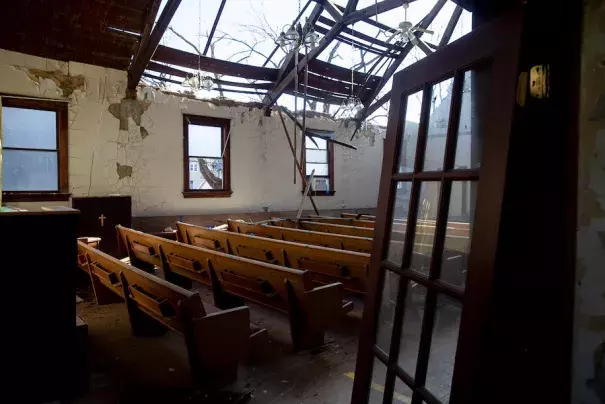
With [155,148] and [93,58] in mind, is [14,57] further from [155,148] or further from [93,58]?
[155,148]

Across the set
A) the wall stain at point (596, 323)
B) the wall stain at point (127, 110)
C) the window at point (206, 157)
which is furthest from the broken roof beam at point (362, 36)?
the wall stain at point (596, 323)

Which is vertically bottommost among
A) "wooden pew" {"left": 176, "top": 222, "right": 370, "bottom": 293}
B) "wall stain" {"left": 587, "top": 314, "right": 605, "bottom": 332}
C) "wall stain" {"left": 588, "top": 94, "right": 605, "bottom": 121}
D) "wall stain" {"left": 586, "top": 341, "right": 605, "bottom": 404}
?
"wooden pew" {"left": 176, "top": 222, "right": 370, "bottom": 293}

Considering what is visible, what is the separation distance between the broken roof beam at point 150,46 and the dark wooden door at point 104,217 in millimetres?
1752

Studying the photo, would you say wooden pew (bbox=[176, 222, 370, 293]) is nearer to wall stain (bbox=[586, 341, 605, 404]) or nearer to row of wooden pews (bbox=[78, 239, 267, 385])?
row of wooden pews (bbox=[78, 239, 267, 385])

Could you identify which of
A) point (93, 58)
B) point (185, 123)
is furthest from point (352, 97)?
point (93, 58)

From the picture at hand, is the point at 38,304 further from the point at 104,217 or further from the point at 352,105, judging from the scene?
the point at 352,105

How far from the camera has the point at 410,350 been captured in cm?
132

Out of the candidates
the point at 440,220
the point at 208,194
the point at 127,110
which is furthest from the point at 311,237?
the point at 127,110

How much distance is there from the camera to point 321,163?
7902 millimetres

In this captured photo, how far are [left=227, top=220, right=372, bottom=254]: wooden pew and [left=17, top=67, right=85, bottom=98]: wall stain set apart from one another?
9.11ft

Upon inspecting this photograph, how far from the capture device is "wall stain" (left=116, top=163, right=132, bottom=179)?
5.44 m

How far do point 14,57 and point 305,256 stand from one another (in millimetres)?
4553

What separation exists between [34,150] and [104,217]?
1.30 meters

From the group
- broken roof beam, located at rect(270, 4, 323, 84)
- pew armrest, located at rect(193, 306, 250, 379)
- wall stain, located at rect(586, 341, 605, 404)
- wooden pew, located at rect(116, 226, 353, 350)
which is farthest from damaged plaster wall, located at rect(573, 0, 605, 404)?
broken roof beam, located at rect(270, 4, 323, 84)
